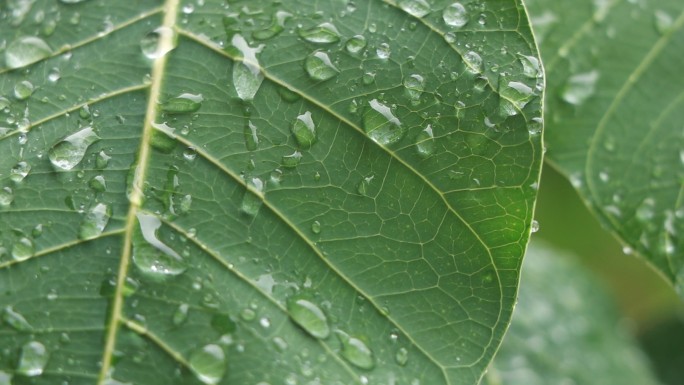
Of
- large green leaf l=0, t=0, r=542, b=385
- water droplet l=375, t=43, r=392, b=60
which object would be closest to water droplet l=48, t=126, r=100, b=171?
large green leaf l=0, t=0, r=542, b=385

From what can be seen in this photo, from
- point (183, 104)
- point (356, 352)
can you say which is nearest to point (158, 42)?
point (183, 104)

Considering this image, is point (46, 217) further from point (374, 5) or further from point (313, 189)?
point (374, 5)

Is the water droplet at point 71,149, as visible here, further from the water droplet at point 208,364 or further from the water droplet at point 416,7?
the water droplet at point 416,7

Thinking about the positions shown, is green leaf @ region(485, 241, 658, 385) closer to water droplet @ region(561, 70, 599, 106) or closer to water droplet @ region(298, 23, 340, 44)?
water droplet @ region(561, 70, 599, 106)

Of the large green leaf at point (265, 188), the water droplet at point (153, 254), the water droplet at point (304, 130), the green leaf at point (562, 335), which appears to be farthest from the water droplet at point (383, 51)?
the green leaf at point (562, 335)

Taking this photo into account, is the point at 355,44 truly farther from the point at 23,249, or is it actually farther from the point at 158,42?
the point at 23,249

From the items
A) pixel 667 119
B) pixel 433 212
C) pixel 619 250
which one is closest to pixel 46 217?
pixel 433 212
